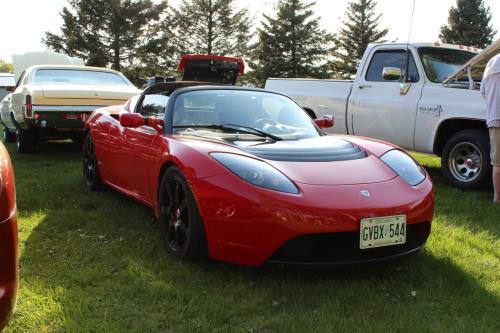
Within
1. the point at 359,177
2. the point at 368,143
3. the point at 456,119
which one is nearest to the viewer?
the point at 359,177

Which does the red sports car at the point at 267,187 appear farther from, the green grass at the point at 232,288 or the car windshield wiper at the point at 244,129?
the green grass at the point at 232,288

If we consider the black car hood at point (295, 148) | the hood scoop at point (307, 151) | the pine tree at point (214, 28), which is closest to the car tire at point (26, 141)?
the black car hood at point (295, 148)

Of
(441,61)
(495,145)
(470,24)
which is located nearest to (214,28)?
(470,24)

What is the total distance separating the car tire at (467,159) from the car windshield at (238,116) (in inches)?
98.1

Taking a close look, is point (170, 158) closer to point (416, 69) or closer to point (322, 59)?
point (416, 69)

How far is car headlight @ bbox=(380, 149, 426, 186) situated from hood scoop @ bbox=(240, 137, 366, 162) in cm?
19

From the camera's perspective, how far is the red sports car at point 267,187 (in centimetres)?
298

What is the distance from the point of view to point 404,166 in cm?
364

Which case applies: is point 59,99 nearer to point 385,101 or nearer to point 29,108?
point 29,108

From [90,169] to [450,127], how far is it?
4.37 m

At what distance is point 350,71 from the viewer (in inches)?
1623

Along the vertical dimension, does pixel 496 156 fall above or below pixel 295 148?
below

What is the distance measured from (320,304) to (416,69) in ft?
15.6

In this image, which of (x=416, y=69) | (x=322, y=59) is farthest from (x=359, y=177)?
(x=322, y=59)
